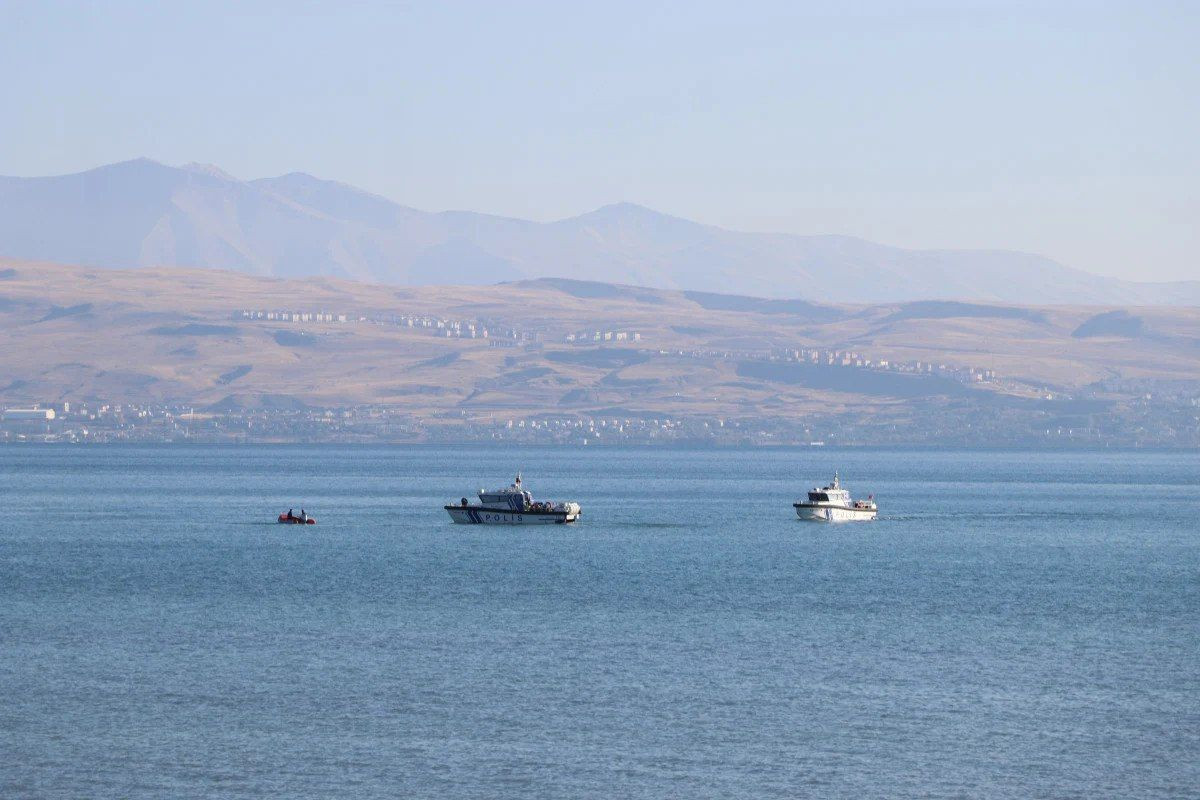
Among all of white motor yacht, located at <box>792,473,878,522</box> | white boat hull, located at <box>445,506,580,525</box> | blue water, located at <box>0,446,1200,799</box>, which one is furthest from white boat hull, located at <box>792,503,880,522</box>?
blue water, located at <box>0,446,1200,799</box>

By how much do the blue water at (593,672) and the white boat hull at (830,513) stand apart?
101 feet

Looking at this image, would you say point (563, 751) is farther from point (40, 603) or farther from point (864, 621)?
point (40, 603)

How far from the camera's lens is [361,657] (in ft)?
217

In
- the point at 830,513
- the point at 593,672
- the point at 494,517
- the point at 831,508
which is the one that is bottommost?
the point at 494,517

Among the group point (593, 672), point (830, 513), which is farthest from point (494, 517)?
point (593, 672)

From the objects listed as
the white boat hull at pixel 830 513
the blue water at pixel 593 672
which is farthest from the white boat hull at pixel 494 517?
the blue water at pixel 593 672

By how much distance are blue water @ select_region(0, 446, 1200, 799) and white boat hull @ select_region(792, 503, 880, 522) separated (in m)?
30.9

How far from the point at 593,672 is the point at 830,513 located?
90.3 meters

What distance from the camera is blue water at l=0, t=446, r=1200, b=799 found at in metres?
48.5

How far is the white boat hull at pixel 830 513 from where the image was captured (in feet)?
496

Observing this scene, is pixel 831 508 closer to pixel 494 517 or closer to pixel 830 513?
pixel 830 513

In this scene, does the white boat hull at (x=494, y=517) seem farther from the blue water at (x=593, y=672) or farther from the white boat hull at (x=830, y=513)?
the blue water at (x=593, y=672)

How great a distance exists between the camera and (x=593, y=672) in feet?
208

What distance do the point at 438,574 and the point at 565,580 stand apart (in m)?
7.65
